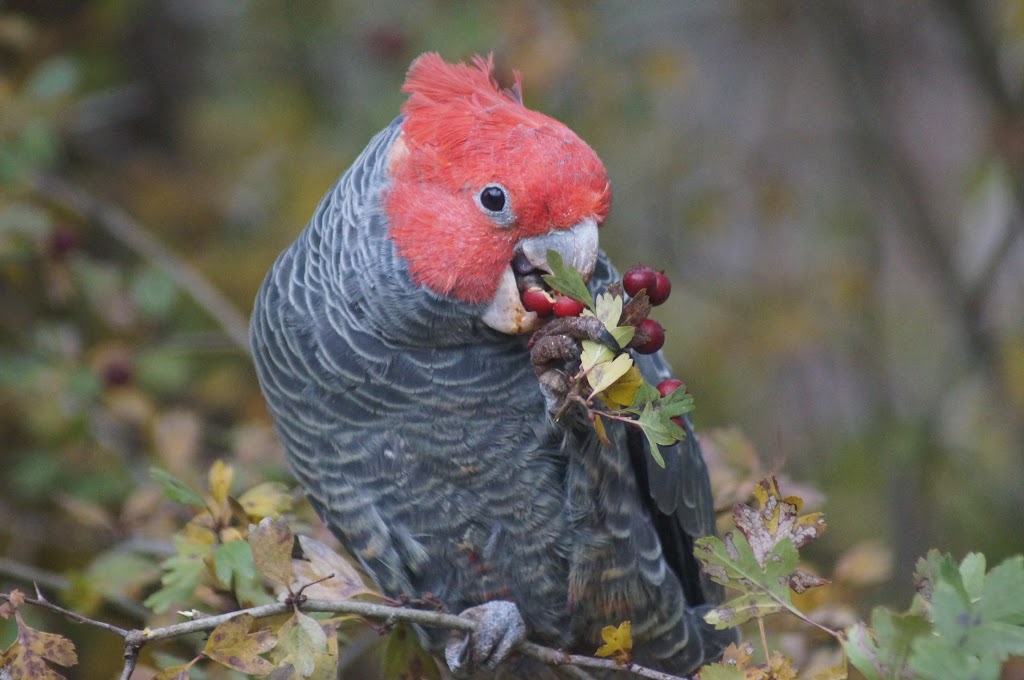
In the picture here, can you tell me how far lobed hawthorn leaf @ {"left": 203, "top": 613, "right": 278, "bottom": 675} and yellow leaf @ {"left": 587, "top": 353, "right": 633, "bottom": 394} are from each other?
0.71m

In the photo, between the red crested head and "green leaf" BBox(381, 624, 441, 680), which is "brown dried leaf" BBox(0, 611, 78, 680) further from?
the red crested head

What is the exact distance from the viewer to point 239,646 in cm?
174

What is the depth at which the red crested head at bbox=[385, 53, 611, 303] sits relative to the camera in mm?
2094

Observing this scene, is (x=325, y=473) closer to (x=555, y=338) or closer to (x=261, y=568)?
(x=261, y=568)

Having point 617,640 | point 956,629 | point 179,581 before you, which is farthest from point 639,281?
point 179,581

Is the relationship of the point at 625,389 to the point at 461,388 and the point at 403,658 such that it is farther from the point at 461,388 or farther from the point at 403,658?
the point at 403,658

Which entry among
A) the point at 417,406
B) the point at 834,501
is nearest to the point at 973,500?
the point at 834,501

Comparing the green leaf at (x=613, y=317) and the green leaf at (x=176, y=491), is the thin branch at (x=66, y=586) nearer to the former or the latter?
the green leaf at (x=176, y=491)

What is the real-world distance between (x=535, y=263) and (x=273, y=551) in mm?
799

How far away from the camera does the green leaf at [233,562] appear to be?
2.04m

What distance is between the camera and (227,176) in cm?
491

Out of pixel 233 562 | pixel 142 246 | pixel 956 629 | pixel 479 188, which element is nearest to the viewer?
pixel 956 629

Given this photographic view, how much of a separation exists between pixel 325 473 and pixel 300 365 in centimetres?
27

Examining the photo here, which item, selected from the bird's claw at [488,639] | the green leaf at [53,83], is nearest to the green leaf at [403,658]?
the bird's claw at [488,639]
